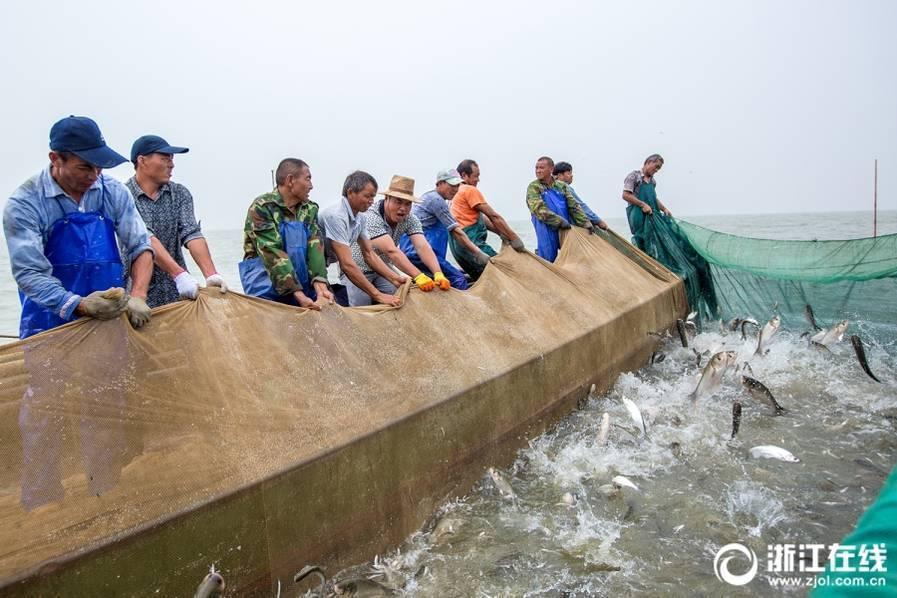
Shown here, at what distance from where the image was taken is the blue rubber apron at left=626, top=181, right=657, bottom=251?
9492 millimetres

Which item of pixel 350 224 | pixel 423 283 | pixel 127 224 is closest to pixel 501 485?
pixel 423 283

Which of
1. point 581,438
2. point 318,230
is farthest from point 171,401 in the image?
point 581,438

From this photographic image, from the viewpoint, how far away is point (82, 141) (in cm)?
296

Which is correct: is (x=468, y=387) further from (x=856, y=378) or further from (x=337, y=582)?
(x=856, y=378)

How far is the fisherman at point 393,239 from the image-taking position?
16.9 ft

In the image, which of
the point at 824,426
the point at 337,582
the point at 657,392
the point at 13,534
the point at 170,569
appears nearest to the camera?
the point at 13,534

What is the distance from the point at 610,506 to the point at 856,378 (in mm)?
4382

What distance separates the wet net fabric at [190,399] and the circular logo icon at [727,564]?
1.80 metres

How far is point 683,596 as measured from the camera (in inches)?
131

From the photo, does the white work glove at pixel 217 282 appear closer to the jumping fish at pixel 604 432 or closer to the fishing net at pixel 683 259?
the jumping fish at pixel 604 432

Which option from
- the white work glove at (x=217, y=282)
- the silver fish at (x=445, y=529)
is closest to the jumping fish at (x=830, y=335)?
the silver fish at (x=445, y=529)

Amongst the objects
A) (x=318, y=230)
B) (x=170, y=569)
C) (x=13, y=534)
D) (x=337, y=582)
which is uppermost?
(x=318, y=230)

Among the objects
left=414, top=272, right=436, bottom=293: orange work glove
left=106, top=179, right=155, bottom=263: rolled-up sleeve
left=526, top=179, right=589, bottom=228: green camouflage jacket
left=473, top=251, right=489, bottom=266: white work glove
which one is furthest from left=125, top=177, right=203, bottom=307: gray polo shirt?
left=526, top=179, right=589, bottom=228: green camouflage jacket

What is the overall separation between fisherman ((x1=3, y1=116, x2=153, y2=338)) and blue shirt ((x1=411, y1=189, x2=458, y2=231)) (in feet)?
11.2
